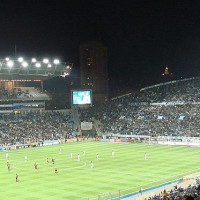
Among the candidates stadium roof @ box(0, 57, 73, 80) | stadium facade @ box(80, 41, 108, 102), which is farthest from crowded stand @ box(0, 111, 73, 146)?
stadium facade @ box(80, 41, 108, 102)

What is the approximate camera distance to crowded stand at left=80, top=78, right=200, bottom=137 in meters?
74.5

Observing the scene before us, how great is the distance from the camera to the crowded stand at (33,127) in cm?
7331

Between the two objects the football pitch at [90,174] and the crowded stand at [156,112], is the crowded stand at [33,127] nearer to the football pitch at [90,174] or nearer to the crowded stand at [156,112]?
the crowded stand at [156,112]

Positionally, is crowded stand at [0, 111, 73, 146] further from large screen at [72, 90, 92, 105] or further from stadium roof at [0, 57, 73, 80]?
stadium roof at [0, 57, 73, 80]

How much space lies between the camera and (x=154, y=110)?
278ft

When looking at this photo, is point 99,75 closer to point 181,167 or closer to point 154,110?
point 154,110

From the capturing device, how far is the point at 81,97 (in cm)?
8262

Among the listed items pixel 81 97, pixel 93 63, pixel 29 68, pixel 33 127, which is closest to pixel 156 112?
pixel 81 97

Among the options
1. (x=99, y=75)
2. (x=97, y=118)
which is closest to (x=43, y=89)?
(x=97, y=118)

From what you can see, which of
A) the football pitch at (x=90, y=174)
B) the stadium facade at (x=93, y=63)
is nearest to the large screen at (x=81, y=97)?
the football pitch at (x=90, y=174)

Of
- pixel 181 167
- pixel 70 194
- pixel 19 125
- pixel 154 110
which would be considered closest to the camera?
pixel 70 194

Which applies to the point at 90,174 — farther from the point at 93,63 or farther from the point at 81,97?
the point at 93,63

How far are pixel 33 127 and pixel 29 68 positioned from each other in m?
13.9

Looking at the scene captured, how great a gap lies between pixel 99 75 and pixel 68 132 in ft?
285
